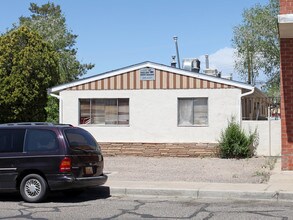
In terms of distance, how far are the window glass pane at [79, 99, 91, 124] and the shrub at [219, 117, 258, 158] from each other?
19.4 ft

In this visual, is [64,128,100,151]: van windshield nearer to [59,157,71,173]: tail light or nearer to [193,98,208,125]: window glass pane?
[59,157,71,173]: tail light

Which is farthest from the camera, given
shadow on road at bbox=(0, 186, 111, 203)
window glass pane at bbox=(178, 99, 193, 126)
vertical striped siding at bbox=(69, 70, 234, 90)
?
window glass pane at bbox=(178, 99, 193, 126)

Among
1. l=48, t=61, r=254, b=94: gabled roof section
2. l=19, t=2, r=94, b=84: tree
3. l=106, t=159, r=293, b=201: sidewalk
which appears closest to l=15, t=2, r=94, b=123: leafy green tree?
l=19, t=2, r=94, b=84: tree

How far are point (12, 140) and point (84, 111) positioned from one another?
1168 centimetres

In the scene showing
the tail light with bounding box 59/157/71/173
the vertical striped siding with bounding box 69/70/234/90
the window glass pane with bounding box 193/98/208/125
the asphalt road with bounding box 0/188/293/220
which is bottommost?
the asphalt road with bounding box 0/188/293/220

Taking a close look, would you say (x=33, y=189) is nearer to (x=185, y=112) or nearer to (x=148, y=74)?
(x=185, y=112)

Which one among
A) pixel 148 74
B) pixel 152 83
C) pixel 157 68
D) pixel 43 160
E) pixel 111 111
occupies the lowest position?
pixel 43 160

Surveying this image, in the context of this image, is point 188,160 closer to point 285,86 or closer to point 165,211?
point 285,86

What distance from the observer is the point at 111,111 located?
Result: 22844mm

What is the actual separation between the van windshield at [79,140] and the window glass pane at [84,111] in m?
11.1

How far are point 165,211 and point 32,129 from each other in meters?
3.48

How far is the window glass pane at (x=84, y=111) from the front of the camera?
23.1m

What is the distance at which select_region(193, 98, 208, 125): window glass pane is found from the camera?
21875 mm

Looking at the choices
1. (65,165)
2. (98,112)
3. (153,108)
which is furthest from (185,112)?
(65,165)
